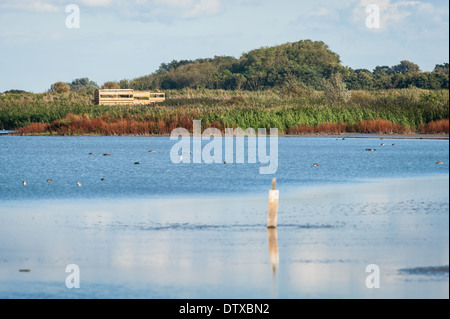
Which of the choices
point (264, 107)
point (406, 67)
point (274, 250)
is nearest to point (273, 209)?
point (274, 250)

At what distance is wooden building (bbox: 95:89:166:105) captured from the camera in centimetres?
8712

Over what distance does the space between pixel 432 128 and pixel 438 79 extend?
38.1m

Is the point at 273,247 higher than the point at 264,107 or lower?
lower

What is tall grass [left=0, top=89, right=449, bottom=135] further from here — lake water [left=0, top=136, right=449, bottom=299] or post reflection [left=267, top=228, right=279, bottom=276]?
post reflection [left=267, top=228, right=279, bottom=276]

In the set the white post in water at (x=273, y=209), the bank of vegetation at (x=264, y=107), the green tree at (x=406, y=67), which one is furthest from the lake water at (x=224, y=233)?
the green tree at (x=406, y=67)

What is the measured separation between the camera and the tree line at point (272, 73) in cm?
10606

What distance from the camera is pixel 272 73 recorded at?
4343 inches

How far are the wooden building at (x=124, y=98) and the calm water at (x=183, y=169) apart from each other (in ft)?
122

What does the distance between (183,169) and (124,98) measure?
56.6 metres

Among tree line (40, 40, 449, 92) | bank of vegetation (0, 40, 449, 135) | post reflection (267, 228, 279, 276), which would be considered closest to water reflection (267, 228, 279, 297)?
post reflection (267, 228, 279, 276)

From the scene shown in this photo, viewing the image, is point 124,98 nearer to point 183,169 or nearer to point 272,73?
point 272,73

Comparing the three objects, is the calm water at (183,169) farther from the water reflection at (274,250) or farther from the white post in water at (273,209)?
the water reflection at (274,250)

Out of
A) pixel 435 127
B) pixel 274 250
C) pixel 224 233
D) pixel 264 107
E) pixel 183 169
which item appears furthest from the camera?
pixel 264 107
